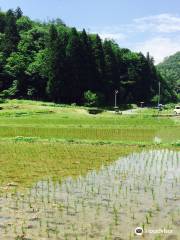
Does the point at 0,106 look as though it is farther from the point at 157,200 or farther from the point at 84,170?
the point at 157,200

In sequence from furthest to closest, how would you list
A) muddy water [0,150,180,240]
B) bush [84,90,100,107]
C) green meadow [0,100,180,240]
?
1. bush [84,90,100,107]
2. green meadow [0,100,180,240]
3. muddy water [0,150,180,240]

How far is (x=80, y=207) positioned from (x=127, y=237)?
2.83 m

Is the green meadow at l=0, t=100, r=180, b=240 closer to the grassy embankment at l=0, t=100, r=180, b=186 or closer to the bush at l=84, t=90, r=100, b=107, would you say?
the grassy embankment at l=0, t=100, r=180, b=186

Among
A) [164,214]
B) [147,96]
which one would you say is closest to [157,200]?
[164,214]

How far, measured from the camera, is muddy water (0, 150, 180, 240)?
1058 centimetres

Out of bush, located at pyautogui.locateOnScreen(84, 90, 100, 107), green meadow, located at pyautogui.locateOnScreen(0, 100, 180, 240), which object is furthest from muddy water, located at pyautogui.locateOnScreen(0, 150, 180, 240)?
bush, located at pyautogui.locateOnScreen(84, 90, 100, 107)

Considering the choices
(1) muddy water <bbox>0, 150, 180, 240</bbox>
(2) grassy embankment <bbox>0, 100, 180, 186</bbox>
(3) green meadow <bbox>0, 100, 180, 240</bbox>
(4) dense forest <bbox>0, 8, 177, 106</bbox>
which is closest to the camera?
(1) muddy water <bbox>0, 150, 180, 240</bbox>

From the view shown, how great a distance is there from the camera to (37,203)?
1330cm

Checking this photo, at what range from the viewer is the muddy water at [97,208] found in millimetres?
10578
